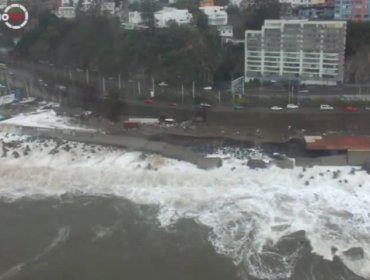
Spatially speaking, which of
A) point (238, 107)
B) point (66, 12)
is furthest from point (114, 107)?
point (66, 12)

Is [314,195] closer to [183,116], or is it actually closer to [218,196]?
[218,196]

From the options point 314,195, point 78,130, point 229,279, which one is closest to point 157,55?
point 78,130

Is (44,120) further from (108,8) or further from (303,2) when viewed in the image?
(303,2)

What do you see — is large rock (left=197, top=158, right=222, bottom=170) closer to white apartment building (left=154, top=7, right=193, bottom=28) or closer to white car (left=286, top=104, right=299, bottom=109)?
white car (left=286, top=104, right=299, bottom=109)

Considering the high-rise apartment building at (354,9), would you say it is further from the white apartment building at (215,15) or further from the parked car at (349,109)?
the parked car at (349,109)

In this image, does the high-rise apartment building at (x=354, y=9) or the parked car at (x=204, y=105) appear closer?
the parked car at (x=204, y=105)

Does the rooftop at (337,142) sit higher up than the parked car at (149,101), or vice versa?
the parked car at (149,101)
